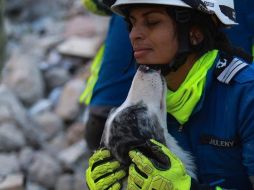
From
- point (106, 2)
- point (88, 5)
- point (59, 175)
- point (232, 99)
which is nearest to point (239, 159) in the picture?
point (232, 99)

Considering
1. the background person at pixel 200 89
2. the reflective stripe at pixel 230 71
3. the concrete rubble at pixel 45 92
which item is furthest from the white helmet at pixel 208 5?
the concrete rubble at pixel 45 92

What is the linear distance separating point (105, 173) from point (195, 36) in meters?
0.64

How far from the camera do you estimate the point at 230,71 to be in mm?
2211

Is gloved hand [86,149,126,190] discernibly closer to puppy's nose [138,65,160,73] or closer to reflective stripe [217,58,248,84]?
puppy's nose [138,65,160,73]

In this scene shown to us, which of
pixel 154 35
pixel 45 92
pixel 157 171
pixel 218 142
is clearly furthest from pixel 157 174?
pixel 45 92

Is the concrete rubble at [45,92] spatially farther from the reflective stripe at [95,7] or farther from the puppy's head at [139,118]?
the puppy's head at [139,118]

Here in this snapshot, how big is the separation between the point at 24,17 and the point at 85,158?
4274 millimetres

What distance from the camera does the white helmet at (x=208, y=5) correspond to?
2.18 meters

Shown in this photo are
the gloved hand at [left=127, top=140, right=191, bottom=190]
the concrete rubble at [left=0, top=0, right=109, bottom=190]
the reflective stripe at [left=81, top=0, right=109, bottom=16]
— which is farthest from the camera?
the concrete rubble at [left=0, top=0, right=109, bottom=190]

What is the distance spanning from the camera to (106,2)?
101 inches

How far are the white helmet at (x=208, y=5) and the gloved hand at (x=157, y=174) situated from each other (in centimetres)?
52

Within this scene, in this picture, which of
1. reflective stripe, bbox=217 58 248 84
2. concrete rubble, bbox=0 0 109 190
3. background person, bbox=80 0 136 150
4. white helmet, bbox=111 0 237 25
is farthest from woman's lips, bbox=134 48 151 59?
concrete rubble, bbox=0 0 109 190

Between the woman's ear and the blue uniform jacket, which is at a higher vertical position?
the woman's ear

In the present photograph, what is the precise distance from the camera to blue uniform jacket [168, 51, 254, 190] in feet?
6.94
